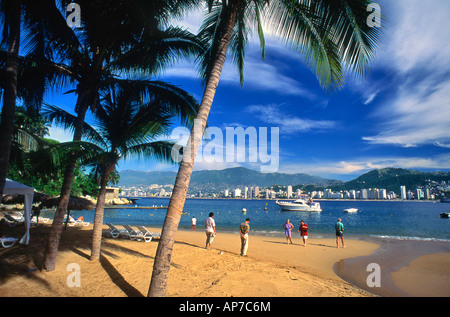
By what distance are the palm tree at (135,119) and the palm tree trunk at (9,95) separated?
7.41ft

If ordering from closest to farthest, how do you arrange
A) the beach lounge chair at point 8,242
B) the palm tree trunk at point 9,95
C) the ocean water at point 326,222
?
the palm tree trunk at point 9,95
the beach lounge chair at point 8,242
the ocean water at point 326,222

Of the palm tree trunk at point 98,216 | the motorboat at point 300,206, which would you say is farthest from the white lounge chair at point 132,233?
the motorboat at point 300,206

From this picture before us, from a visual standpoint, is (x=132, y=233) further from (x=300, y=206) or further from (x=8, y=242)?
(x=300, y=206)

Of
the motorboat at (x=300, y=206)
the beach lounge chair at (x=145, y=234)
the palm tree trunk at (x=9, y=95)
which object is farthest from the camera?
the motorboat at (x=300, y=206)

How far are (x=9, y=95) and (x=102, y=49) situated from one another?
2742mm

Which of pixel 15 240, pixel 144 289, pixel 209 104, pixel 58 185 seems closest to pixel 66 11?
pixel 209 104

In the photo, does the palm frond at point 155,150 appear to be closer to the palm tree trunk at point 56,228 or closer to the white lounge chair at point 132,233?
the palm tree trunk at point 56,228

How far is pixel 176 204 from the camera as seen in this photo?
12.8 feet

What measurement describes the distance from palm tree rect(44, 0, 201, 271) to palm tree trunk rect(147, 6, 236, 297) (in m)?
2.41

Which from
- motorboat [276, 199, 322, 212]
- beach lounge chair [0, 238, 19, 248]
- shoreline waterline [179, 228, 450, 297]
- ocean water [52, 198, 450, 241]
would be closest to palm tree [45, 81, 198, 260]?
beach lounge chair [0, 238, 19, 248]

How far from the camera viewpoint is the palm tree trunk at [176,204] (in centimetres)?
372

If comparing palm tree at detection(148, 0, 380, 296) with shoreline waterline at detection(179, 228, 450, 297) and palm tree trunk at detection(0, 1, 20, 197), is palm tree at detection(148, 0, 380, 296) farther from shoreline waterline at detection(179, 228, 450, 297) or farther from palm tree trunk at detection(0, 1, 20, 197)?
shoreline waterline at detection(179, 228, 450, 297)

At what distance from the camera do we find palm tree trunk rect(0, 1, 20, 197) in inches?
176

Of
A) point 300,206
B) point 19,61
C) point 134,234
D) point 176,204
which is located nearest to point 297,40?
point 176,204
